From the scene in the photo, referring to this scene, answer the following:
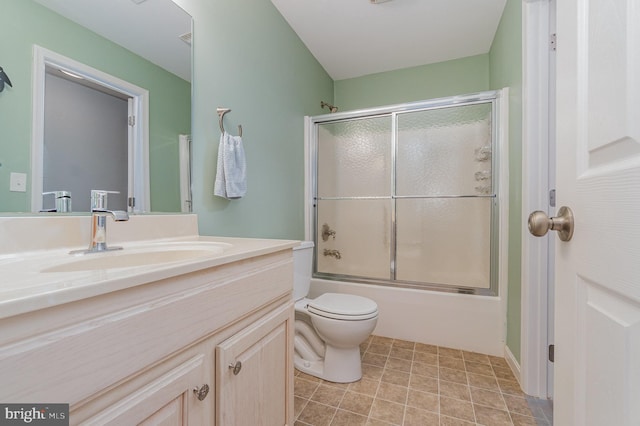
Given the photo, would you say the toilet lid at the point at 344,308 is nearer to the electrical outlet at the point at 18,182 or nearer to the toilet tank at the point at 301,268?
the toilet tank at the point at 301,268

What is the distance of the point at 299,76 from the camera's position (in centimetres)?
226

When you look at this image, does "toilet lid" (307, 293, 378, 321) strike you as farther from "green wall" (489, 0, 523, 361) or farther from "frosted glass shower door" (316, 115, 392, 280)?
"green wall" (489, 0, 523, 361)

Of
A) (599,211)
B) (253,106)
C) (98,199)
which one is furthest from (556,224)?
(253,106)

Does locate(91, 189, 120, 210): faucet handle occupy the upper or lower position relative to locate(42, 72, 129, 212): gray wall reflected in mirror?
lower

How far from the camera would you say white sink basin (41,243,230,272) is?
75 centimetres

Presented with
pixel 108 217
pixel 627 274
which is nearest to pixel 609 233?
pixel 627 274

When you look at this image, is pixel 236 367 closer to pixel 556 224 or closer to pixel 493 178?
Answer: pixel 556 224

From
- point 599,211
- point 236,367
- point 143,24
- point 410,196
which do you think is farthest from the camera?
point 410,196

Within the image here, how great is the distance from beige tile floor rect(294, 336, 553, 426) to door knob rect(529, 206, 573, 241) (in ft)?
3.70

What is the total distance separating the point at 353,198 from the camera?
2.49 m

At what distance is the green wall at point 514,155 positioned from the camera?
1.53 metres

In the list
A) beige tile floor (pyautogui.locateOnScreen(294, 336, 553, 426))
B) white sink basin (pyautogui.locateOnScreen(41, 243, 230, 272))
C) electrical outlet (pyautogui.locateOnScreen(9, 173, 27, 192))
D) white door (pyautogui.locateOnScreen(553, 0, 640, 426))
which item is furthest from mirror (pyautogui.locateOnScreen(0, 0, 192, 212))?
white door (pyautogui.locateOnScreen(553, 0, 640, 426))

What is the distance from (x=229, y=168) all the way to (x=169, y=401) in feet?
3.40

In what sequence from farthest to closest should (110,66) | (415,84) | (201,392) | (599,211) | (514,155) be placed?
1. (415,84)
2. (514,155)
3. (110,66)
4. (201,392)
5. (599,211)
